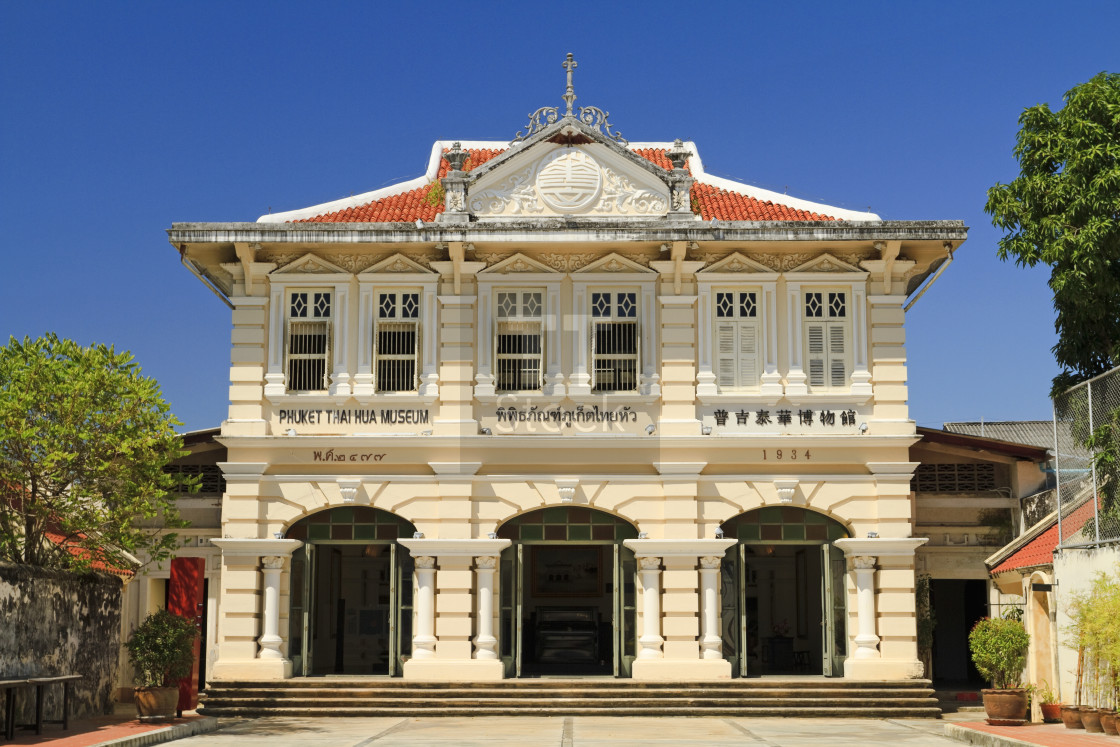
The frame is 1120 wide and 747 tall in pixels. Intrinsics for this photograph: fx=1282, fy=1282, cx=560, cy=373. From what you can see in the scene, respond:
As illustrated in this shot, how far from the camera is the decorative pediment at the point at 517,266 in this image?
2080 centimetres

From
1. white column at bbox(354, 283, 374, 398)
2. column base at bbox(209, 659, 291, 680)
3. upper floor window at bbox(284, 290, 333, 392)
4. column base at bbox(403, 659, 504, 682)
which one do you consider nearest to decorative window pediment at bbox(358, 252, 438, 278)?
white column at bbox(354, 283, 374, 398)

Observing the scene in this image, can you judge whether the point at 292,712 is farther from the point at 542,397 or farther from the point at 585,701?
the point at 542,397

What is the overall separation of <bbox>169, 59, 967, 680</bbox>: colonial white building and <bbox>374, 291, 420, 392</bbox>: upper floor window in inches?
1.9

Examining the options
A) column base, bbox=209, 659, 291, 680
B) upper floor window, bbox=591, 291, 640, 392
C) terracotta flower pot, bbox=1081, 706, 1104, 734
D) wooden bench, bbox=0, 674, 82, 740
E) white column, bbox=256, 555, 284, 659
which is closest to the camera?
wooden bench, bbox=0, 674, 82, 740

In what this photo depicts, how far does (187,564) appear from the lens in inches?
780

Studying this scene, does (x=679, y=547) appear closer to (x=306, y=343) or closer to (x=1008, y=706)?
(x=1008, y=706)

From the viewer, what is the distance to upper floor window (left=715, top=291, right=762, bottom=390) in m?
20.8

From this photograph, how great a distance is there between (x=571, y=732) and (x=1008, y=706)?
6002 millimetres

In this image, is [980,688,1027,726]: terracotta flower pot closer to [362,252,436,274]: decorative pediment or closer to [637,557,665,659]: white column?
[637,557,665,659]: white column

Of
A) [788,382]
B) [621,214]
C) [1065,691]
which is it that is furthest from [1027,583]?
[621,214]

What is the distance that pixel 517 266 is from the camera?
20.9 meters

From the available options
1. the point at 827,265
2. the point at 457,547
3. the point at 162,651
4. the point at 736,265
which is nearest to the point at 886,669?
the point at 827,265

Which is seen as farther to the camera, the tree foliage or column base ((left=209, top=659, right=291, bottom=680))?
column base ((left=209, top=659, right=291, bottom=680))

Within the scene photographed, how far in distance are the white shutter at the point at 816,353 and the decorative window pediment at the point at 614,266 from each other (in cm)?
274
